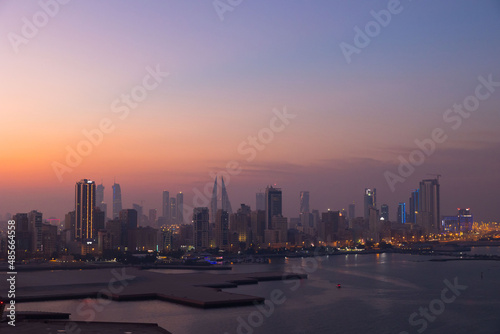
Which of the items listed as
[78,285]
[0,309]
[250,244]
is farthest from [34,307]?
[250,244]

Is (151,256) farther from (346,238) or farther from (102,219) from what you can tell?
(346,238)

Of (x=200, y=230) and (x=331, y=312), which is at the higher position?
(x=200, y=230)

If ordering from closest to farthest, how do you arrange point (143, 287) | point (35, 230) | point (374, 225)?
1. point (143, 287)
2. point (35, 230)
3. point (374, 225)

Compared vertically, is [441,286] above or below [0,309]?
below

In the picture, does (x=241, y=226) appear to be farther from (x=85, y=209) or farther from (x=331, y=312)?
(x=331, y=312)

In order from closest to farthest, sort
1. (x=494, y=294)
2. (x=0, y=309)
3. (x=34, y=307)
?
Answer: (x=0, y=309) → (x=34, y=307) → (x=494, y=294)

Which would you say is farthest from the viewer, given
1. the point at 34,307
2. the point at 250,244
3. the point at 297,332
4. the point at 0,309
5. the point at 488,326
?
the point at 250,244

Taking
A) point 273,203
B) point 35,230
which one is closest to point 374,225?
point 273,203
